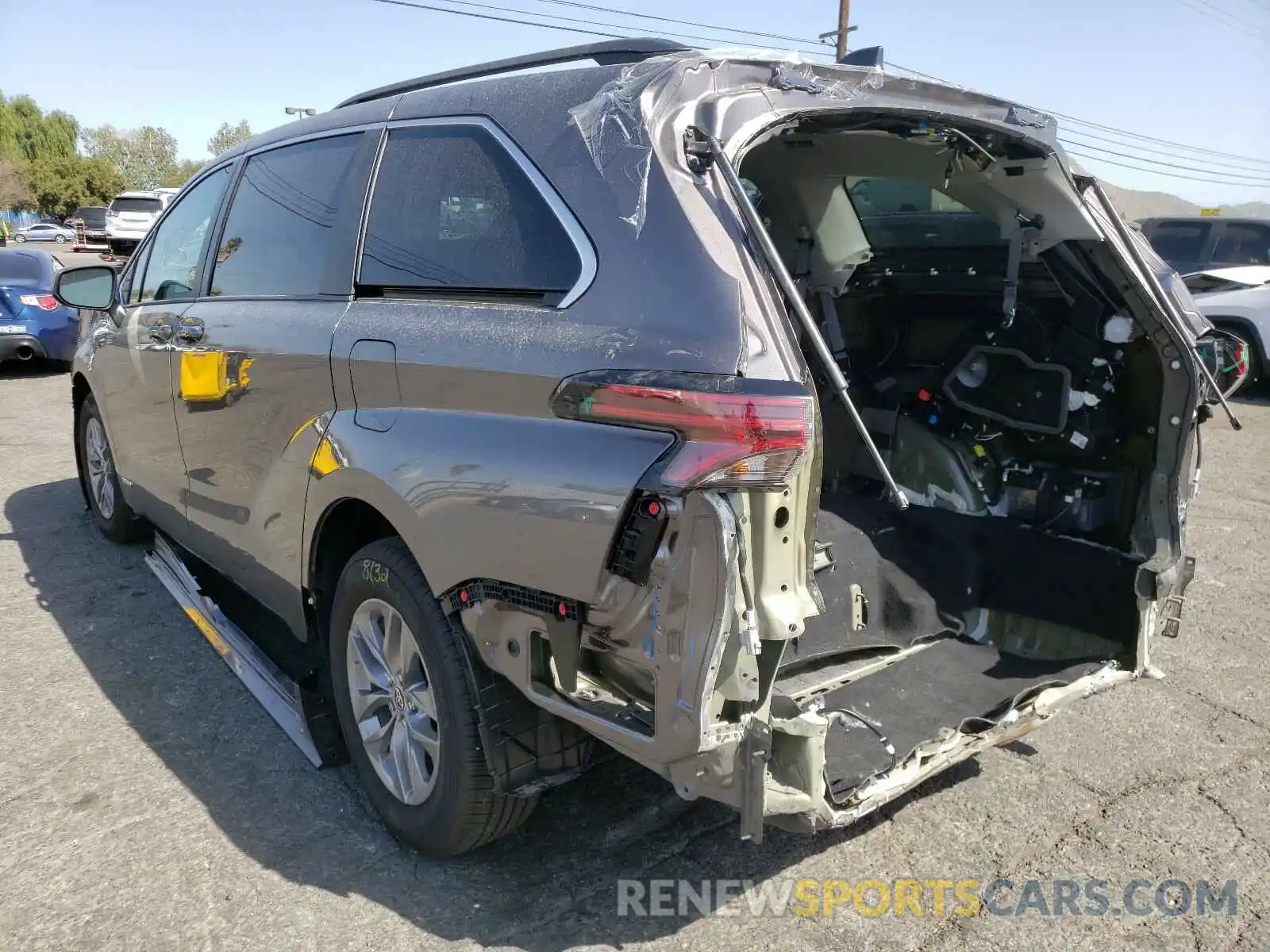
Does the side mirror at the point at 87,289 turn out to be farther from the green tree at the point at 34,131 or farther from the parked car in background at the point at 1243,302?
the green tree at the point at 34,131

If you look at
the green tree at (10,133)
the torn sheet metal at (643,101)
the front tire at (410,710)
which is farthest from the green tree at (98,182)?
the torn sheet metal at (643,101)

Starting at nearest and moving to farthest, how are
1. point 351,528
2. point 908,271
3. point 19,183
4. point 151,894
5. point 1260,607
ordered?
point 151,894
point 351,528
point 908,271
point 1260,607
point 19,183

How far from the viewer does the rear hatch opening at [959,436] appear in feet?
9.50

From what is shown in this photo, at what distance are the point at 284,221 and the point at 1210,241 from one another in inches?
459

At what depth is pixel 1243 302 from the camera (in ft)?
35.0

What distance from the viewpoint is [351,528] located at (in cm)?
291

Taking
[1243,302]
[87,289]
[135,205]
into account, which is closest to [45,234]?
[135,205]

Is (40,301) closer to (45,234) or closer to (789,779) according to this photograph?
(789,779)

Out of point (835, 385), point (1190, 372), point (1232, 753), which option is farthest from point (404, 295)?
point (1232, 753)

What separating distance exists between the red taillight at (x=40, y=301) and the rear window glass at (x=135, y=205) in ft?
67.8

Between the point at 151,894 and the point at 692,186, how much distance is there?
2361 mm

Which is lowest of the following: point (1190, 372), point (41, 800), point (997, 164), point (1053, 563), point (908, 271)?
point (41, 800)

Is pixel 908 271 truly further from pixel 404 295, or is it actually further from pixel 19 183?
pixel 19 183

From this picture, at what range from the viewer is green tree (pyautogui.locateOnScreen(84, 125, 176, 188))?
7925 centimetres
